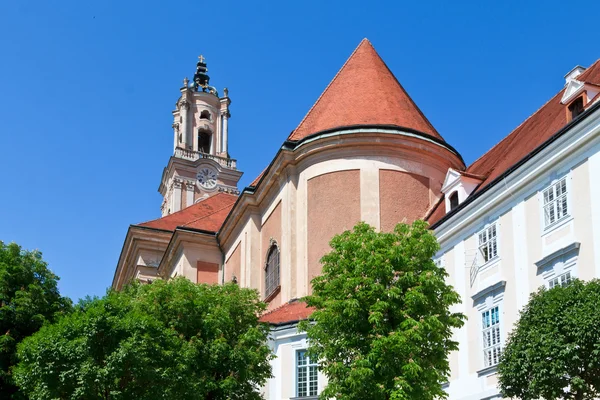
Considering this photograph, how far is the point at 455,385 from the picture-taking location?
27.1 m

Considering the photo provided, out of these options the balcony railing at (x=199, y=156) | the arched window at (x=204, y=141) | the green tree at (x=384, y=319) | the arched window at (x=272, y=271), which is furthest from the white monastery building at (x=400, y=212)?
the arched window at (x=204, y=141)

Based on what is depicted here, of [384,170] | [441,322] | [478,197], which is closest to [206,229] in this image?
[384,170]

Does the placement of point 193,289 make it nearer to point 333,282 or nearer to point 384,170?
point 333,282

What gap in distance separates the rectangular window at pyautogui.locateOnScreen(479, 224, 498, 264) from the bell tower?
160 ft

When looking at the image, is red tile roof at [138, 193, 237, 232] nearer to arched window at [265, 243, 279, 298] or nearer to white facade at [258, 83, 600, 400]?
arched window at [265, 243, 279, 298]

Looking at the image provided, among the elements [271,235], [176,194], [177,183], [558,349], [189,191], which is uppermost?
[177,183]

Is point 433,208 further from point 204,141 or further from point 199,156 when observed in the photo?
point 204,141

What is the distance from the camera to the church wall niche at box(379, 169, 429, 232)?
35.5m

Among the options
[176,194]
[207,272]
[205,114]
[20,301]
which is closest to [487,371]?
[20,301]

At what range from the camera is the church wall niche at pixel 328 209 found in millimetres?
35469

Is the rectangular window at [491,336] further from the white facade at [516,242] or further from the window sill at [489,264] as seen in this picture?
the window sill at [489,264]

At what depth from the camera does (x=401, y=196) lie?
35938 millimetres

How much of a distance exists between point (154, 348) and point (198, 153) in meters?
52.9

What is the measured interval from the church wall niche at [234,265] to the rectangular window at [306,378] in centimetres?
1117
